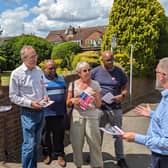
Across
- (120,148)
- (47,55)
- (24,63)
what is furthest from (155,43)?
(47,55)

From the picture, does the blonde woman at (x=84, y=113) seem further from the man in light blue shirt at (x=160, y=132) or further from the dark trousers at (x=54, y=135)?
the man in light blue shirt at (x=160, y=132)

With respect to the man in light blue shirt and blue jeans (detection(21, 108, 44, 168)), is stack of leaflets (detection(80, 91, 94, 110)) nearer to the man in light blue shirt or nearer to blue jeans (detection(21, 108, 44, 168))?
blue jeans (detection(21, 108, 44, 168))

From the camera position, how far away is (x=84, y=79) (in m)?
5.23

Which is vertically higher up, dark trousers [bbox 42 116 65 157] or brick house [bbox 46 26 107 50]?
brick house [bbox 46 26 107 50]

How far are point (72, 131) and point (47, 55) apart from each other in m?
23.5

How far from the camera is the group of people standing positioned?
16.5ft

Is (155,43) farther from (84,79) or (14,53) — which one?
(14,53)

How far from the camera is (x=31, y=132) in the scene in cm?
506

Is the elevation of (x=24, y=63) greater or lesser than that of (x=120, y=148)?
greater

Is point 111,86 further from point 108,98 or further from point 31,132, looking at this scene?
point 31,132

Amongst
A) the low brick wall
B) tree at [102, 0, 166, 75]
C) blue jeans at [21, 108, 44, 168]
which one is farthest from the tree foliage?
blue jeans at [21, 108, 44, 168]

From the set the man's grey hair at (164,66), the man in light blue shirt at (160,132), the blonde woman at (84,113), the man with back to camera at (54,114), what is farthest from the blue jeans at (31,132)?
the man's grey hair at (164,66)

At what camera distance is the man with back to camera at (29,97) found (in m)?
4.98

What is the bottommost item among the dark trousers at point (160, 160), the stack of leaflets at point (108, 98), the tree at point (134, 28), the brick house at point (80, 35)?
the dark trousers at point (160, 160)
